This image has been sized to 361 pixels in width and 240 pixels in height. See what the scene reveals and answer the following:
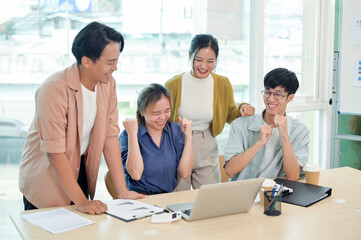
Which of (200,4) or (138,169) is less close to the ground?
(200,4)

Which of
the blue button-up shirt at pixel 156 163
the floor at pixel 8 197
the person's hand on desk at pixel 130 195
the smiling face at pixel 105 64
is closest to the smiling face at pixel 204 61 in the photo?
the blue button-up shirt at pixel 156 163

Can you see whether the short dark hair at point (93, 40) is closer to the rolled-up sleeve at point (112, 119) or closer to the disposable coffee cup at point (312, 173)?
the rolled-up sleeve at point (112, 119)

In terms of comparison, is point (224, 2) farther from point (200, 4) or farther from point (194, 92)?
point (194, 92)

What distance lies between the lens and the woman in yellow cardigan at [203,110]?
278cm

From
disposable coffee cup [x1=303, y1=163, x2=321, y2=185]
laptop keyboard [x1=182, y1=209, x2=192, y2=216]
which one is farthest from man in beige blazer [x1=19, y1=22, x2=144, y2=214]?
disposable coffee cup [x1=303, y1=163, x2=321, y2=185]

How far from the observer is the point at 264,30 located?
12.4ft

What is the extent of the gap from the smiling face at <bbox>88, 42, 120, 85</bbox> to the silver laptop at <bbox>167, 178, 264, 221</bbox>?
2.04 ft

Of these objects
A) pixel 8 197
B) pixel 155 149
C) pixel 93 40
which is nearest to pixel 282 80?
pixel 155 149

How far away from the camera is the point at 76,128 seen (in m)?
1.95

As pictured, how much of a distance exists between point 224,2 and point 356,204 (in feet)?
6.94

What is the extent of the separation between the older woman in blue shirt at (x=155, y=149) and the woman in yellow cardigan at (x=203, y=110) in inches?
14.0

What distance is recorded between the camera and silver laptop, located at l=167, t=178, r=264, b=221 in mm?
1700

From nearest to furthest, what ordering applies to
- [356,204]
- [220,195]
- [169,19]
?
[220,195]
[356,204]
[169,19]

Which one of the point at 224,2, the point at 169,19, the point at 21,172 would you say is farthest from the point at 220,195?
the point at 224,2
